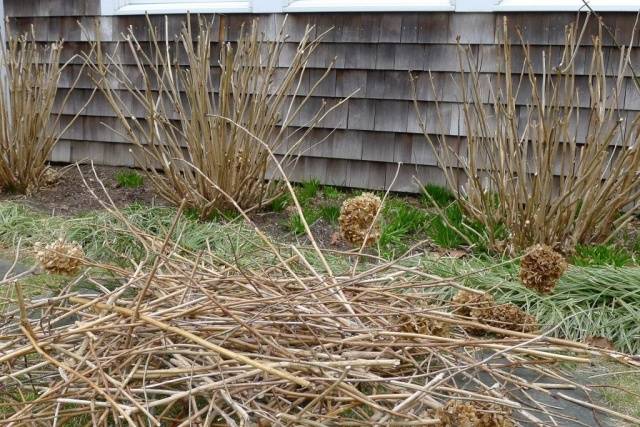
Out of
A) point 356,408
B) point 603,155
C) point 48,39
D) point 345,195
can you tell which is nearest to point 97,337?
point 356,408

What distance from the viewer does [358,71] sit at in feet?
18.2

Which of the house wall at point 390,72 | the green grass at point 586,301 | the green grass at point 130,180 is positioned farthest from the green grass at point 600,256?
the green grass at point 130,180

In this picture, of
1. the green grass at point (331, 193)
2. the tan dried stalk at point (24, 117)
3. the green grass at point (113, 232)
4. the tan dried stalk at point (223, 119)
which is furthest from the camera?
the green grass at point (331, 193)

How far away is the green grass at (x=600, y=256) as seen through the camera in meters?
3.55

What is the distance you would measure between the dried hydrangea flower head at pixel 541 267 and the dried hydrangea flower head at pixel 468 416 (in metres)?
0.83

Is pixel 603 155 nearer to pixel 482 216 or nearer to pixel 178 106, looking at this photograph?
pixel 482 216

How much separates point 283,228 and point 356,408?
274 centimetres

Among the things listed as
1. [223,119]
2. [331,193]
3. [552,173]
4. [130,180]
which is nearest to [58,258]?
[223,119]

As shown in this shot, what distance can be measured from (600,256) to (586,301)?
728mm

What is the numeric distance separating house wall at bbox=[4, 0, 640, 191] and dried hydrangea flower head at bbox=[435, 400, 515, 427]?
11.8 feet

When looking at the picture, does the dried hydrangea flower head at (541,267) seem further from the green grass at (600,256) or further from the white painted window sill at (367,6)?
the white painted window sill at (367,6)

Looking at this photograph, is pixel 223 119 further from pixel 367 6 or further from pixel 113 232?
pixel 367 6

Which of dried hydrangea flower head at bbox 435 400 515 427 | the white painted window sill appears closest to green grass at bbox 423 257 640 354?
dried hydrangea flower head at bbox 435 400 515 427

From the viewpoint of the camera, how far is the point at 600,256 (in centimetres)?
368
